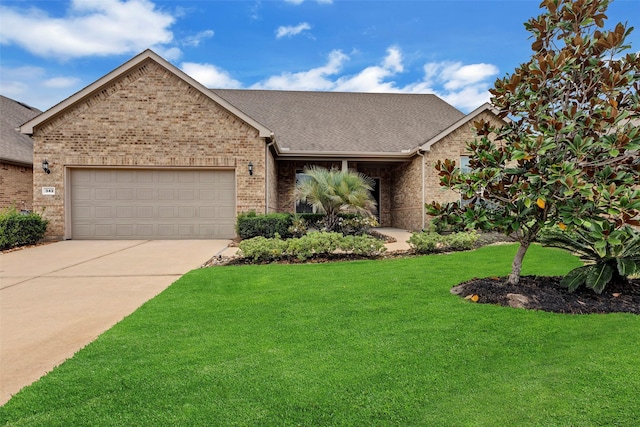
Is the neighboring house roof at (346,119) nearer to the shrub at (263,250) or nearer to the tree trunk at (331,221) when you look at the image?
the tree trunk at (331,221)

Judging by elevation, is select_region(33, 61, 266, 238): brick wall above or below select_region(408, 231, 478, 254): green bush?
above

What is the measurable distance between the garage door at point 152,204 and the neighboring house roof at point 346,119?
3.78 metres

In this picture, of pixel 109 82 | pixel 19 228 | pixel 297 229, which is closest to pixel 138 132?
pixel 109 82

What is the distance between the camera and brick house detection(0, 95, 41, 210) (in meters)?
12.7

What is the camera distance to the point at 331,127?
651 inches

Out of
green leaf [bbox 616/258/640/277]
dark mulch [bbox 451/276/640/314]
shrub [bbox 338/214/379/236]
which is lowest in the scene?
dark mulch [bbox 451/276/640/314]

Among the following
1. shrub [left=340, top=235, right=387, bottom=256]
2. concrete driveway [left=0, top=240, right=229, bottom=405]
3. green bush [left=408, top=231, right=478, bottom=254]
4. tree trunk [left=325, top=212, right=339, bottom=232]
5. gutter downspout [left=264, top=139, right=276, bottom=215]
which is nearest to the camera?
concrete driveway [left=0, top=240, right=229, bottom=405]

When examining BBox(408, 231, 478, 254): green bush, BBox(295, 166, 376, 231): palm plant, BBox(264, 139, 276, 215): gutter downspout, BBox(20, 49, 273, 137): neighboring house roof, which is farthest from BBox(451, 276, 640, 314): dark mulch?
BBox(20, 49, 273, 137): neighboring house roof

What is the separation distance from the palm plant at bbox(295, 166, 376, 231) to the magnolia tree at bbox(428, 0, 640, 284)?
18.8ft

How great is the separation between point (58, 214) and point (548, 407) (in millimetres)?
13449

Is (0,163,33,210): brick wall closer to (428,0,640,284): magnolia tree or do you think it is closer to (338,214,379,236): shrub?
(338,214,379,236): shrub

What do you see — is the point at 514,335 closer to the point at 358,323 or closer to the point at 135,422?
the point at 358,323

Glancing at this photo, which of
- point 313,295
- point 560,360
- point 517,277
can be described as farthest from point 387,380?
point 517,277

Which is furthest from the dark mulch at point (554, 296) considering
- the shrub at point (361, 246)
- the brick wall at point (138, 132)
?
the brick wall at point (138, 132)
